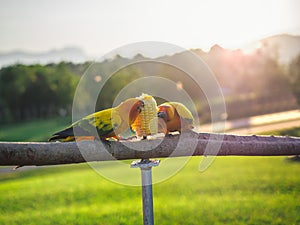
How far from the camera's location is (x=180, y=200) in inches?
146

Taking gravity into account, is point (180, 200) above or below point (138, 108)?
below

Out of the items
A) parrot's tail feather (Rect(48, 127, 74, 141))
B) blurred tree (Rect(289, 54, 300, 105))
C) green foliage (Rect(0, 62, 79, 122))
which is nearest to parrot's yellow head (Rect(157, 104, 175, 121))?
parrot's tail feather (Rect(48, 127, 74, 141))

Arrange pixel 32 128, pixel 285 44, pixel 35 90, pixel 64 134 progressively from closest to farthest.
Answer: pixel 64 134 < pixel 285 44 < pixel 32 128 < pixel 35 90

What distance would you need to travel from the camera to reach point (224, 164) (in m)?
5.88

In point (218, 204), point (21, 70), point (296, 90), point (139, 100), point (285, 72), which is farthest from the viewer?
point (21, 70)

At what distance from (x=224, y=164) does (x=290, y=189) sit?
197 centimetres

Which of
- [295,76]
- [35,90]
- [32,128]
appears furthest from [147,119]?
[35,90]

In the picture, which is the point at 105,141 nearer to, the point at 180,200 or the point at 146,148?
the point at 146,148

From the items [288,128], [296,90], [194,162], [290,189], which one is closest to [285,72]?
[296,90]

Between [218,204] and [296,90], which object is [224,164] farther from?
[296,90]

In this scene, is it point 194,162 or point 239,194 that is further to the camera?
point 194,162

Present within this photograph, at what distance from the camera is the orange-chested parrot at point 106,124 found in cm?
176

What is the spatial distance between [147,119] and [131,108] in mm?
93

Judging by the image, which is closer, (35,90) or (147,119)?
(147,119)
